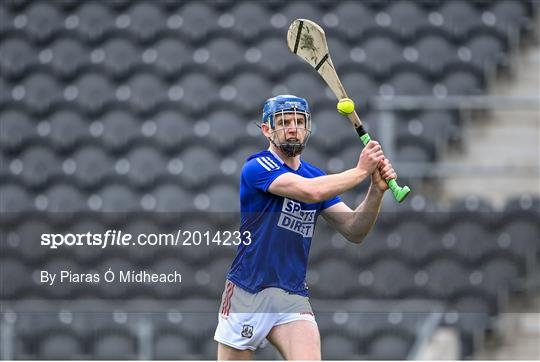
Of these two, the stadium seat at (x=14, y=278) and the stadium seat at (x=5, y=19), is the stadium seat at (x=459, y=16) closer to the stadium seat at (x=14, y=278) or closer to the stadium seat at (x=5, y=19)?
the stadium seat at (x=5, y=19)

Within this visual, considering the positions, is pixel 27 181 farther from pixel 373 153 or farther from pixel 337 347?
pixel 373 153

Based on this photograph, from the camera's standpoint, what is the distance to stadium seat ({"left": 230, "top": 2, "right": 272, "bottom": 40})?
377 inches

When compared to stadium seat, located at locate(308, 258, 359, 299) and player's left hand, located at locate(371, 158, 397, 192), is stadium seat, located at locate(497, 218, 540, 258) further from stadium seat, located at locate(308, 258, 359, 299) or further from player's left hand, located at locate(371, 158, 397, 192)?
player's left hand, located at locate(371, 158, 397, 192)

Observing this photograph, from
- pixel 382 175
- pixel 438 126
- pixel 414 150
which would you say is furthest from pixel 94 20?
pixel 382 175

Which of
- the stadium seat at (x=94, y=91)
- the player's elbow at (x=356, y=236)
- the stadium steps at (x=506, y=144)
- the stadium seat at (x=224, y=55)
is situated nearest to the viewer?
the player's elbow at (x=356, y=236)

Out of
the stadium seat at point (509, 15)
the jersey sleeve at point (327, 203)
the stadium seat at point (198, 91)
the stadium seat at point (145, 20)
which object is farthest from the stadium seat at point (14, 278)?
the stadium seat at point (509, 15)

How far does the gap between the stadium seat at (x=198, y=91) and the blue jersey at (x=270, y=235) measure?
4786 millimetres

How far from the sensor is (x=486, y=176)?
24.5ft

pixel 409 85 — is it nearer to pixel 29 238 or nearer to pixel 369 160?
pixel 29 238

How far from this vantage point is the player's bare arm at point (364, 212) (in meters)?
4.23

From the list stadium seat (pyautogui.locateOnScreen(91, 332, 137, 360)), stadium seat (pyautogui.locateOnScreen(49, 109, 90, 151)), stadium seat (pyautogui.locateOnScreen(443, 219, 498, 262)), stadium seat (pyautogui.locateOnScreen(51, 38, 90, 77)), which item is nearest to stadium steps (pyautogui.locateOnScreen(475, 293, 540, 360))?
stadium seat (pyautogui.locateOnScreen(443, 219, 498, 262))

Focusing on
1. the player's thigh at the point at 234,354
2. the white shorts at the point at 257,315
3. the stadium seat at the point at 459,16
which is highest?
the stadium seat at the point at 459,16

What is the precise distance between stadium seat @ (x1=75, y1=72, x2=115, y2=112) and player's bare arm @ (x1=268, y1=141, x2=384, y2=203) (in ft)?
17.5

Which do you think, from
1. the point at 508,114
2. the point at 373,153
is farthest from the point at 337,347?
the point at 373,153
